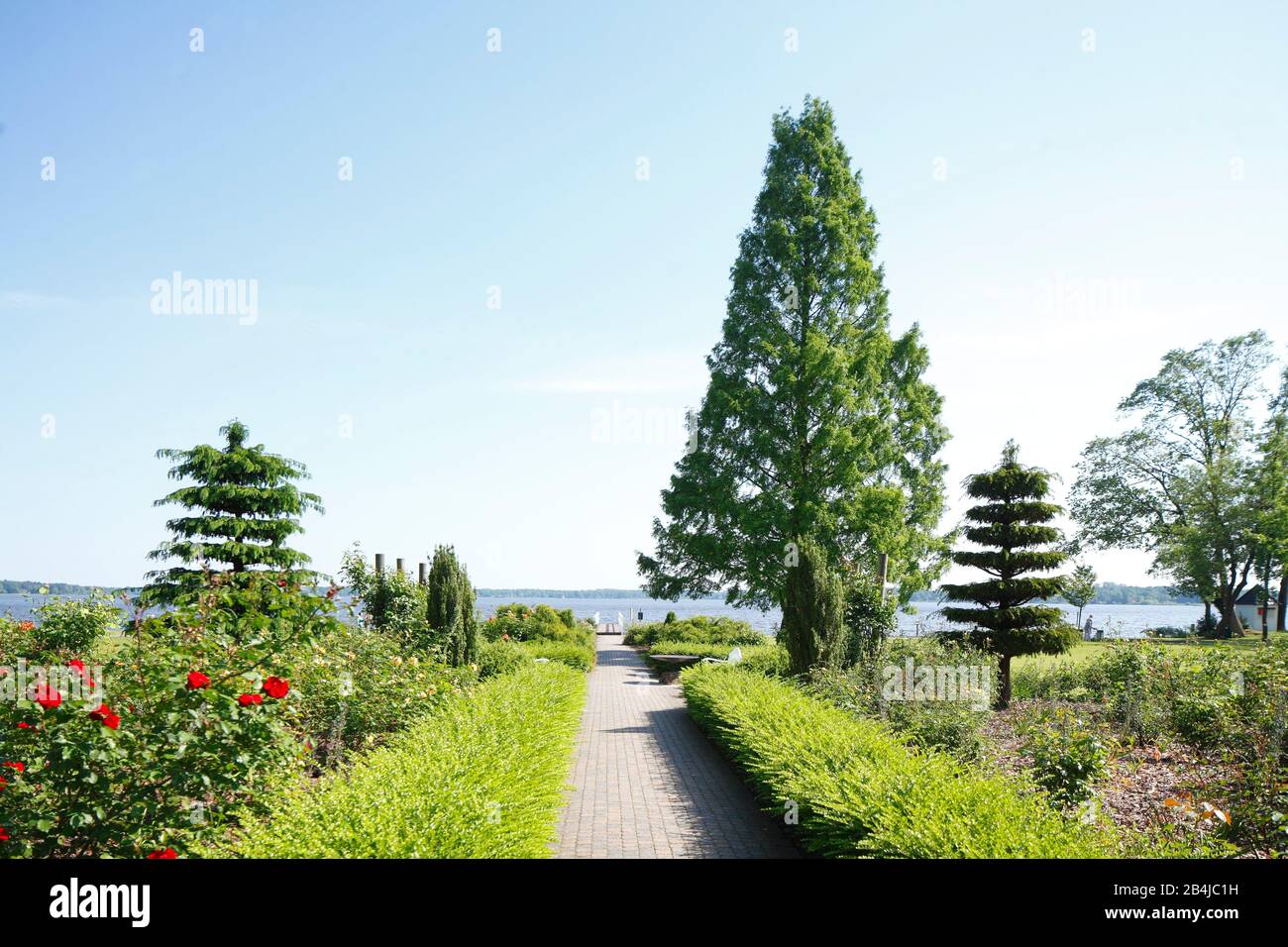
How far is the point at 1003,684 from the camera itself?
14.3 metres

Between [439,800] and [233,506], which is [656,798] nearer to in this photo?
[439,800]

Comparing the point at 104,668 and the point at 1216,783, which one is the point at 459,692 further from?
the point at 1216,783

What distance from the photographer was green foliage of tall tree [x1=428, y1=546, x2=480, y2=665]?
1388 centimetres

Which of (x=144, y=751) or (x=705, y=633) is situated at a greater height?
(x=144, y=751)

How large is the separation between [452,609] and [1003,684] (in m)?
10.3

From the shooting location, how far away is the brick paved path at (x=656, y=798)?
667 centimetres

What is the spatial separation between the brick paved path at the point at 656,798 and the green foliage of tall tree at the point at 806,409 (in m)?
8.15

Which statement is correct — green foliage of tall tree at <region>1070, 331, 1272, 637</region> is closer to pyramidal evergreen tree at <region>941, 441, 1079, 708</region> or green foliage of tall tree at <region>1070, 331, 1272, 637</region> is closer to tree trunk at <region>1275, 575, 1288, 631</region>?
tree trunk at <region>1275, 575, 1288, 631</region>

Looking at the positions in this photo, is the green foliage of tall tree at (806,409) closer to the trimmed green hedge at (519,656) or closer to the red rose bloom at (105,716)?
the trimmed green hedge at (519,656)

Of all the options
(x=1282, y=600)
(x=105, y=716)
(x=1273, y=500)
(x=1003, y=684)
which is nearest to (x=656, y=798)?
(x=105, y=716)

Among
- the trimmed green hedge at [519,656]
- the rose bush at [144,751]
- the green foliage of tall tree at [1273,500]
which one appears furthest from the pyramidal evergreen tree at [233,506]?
the green foliage of tall tree at [1273,500]
